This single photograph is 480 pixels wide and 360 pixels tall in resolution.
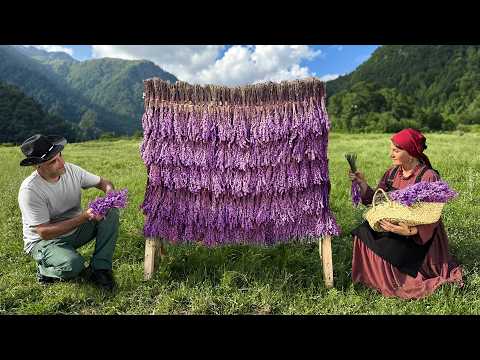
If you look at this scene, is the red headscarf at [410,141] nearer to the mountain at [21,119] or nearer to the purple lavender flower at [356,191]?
the purple lavender flower at [356,191]

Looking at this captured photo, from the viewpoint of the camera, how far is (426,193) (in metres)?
3.84

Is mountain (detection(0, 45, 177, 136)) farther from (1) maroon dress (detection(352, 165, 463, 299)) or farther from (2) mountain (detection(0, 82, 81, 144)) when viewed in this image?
(1) maroon dress (detection(352, 165, 463, 299))

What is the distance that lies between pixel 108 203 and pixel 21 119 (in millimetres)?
38366

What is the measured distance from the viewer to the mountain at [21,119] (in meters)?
34.3

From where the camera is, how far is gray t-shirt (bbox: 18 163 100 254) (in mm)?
4176

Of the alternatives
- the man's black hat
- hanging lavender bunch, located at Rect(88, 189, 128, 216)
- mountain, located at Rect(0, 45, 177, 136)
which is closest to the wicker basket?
hanging lavender bunch, located at Rect(88, 189, 128, 216)

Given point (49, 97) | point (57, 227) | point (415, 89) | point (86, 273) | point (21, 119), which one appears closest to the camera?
point (57, 227)

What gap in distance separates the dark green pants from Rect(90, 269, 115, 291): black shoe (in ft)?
0.17

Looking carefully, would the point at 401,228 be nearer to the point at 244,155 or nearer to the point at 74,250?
the point at 244,155

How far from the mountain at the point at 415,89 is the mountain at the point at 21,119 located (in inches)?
1016

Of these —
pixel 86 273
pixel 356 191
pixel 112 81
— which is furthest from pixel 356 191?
pixel 112 81

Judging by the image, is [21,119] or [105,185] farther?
[21,119]

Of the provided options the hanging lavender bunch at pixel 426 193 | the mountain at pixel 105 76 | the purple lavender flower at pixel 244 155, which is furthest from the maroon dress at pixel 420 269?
the mountain at pixel 105 76

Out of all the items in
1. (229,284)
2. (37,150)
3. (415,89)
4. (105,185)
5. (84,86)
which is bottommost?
(229,284)
